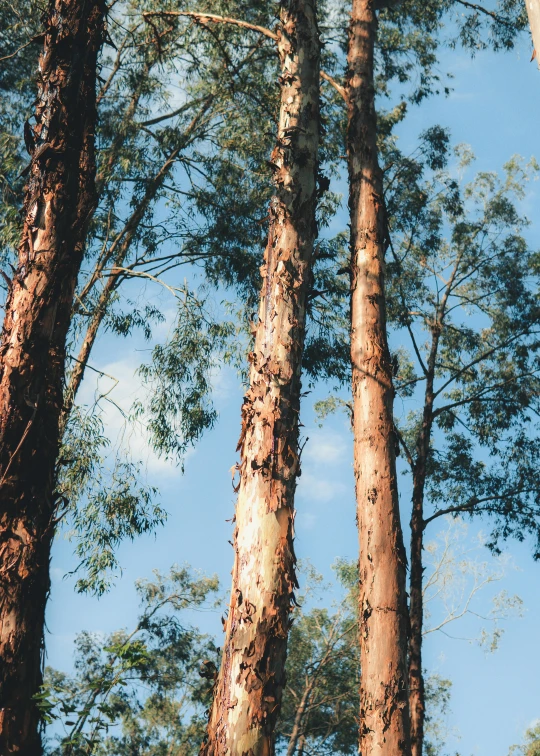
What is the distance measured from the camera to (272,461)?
4.04m

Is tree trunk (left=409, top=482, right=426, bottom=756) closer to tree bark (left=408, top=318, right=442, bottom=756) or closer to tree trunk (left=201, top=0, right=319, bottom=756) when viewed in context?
tree bark (left=408, top=318, right=442, bottom=756)

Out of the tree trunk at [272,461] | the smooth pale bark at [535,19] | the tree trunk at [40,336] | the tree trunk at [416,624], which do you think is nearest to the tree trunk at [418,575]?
the tree trunk at [416,624]

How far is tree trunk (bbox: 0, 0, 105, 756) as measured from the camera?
3641mm

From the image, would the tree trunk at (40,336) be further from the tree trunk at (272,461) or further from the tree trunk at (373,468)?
the tree trunk at (373,468)

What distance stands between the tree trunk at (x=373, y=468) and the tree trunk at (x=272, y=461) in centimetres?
139

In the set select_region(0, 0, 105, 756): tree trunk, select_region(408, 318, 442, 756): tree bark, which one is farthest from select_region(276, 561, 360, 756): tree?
select_region(0, 0, 105, 756): tree trunk

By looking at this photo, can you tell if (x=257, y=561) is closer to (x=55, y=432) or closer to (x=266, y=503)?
(x=266, y=503)

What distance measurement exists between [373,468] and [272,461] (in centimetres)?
184

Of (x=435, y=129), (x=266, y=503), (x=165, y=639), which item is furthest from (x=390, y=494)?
(x=165, y=639)

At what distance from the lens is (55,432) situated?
13.4 feet

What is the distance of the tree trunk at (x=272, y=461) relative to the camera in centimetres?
349

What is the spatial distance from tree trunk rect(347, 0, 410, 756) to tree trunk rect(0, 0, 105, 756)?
2242mm

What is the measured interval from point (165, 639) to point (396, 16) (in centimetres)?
1362

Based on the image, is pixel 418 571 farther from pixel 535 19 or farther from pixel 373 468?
pixel 535 19
